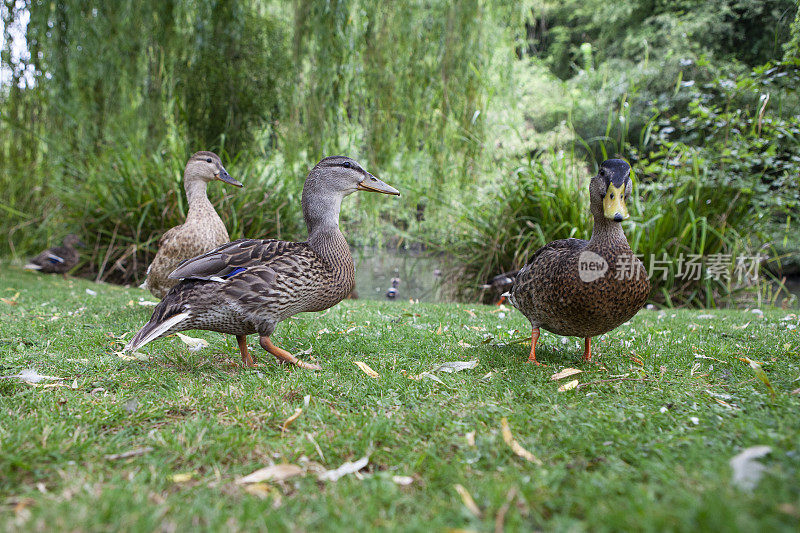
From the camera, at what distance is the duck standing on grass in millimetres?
3029

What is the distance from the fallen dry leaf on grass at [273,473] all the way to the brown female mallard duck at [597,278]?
192 centimetres

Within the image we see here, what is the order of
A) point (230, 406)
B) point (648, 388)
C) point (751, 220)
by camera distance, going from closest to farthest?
point (230, 406)
point (648, 388)
point (751, 220)

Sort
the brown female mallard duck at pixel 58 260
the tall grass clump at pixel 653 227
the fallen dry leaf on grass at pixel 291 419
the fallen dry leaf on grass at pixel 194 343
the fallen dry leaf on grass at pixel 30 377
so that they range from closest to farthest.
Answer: the fallen dry leaf on grass at pixel 291 419 < the fallen dry leaf on grass at pixel 30 377 < the fallen dry leaf on grass at pixel 194 343 < the tall grass clump at pixel 653 227 < the brown female mallard duck at pixel 58 260

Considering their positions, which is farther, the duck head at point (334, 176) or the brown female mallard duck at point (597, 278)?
the duck head at point (334, 176)


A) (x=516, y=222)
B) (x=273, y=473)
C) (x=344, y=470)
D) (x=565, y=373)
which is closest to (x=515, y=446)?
(x=344, y=470)

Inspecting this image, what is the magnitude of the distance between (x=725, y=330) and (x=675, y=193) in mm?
3352

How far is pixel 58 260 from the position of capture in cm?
740

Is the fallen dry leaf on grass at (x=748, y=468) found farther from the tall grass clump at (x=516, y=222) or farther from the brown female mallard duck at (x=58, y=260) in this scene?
the brown female mallard duck at (x=58, y=260)

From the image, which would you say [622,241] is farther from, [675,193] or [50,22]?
[50,22]

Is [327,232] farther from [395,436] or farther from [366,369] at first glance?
[395,436]

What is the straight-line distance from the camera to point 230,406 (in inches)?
95.9

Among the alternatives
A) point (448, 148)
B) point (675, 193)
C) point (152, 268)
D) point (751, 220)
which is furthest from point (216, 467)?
point (751, 220)

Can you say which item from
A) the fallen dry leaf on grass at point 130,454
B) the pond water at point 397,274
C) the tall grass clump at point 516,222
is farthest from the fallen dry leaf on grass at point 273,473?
the pond water at point 397,274

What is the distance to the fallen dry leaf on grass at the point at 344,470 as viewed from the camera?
1775 millimetres
